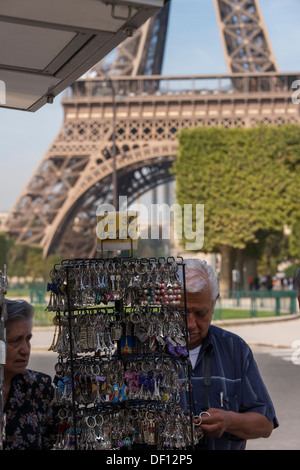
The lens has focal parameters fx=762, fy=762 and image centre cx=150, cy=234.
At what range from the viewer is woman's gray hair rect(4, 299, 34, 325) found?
3.18 m

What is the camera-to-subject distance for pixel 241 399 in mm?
3281

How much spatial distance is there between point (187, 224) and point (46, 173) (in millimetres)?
8979

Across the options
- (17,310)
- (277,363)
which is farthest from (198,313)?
(277,363)

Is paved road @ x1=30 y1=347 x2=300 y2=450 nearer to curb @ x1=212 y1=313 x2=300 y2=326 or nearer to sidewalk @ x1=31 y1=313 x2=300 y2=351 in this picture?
sidewalk @ x1=31 y1=313 x2=300 y2=351

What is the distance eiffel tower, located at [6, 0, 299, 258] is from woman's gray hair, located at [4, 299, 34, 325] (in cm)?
3733

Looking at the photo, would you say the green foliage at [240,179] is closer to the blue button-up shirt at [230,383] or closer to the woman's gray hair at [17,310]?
the blue button-up shirt at [230,383]

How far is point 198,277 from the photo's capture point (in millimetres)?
3258

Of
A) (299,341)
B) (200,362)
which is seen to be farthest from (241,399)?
(299,341)

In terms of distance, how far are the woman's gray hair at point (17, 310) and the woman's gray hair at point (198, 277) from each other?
0.69 metres

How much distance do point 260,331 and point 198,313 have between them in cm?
1685

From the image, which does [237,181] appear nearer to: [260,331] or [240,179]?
[240,179]

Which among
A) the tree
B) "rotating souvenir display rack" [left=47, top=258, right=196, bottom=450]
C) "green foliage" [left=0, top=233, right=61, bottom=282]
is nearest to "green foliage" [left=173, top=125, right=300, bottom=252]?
the tree

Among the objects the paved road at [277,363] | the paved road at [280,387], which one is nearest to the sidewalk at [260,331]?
the paved road at [277,363]

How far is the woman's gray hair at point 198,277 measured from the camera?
3.25 m
